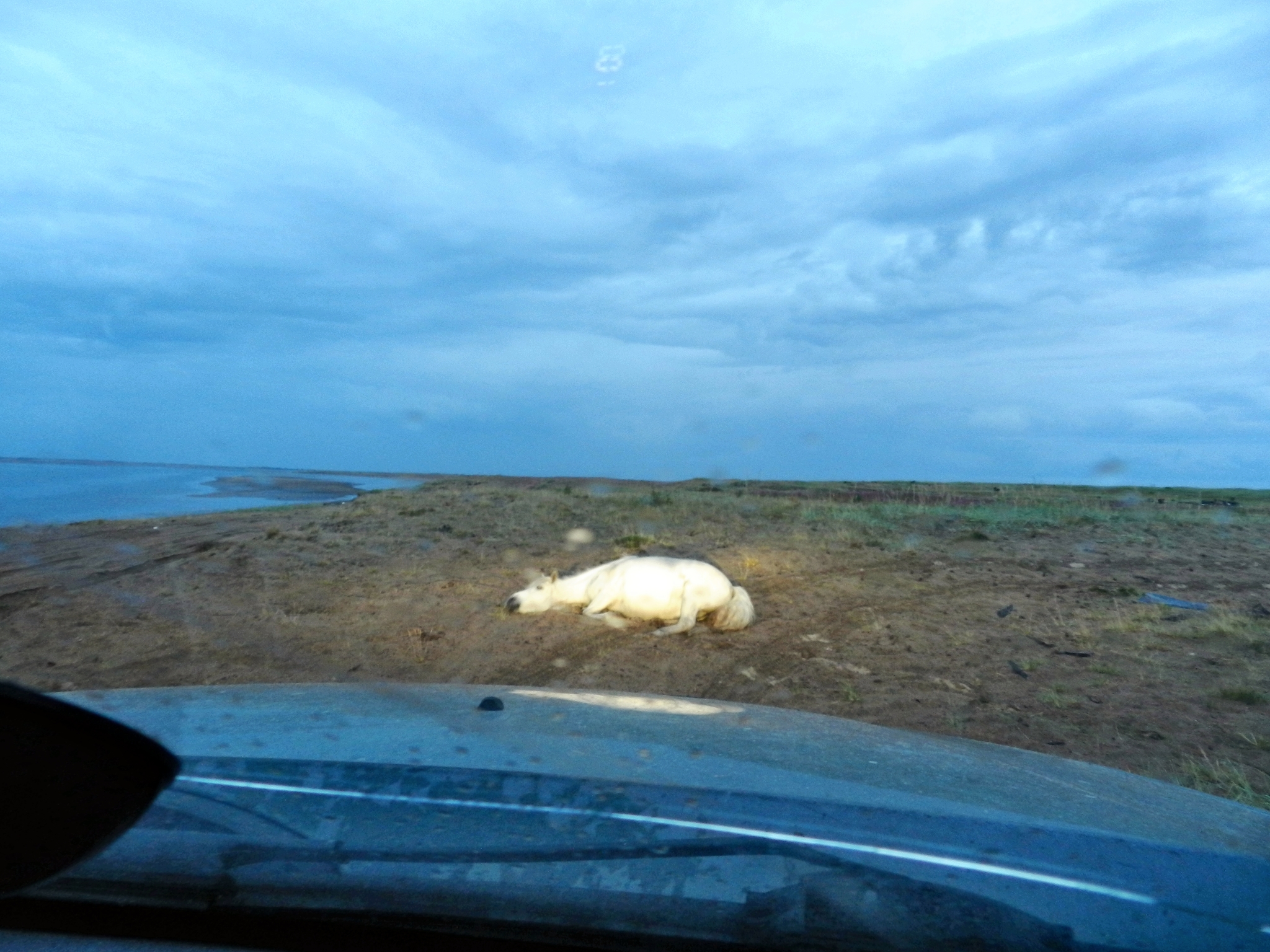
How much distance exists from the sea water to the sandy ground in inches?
216

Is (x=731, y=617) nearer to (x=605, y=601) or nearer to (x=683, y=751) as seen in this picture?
(x=605, y=601)

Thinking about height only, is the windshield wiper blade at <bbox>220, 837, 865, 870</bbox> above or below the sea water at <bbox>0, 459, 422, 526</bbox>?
above

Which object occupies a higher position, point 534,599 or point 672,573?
point 672,573

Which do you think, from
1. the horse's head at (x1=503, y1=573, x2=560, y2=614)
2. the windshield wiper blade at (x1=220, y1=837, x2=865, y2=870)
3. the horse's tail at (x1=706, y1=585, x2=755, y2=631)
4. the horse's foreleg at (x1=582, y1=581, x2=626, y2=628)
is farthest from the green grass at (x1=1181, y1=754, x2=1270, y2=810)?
the horse's head at (x1=503, y1=573, x2=560, y2=614)

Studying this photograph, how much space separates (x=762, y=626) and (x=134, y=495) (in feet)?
93.4

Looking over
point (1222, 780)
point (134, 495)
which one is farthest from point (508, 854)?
point (134, 495)

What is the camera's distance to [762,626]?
9.25 m

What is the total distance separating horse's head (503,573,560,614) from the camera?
9.30 m

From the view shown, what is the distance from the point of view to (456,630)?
8688 millimetres

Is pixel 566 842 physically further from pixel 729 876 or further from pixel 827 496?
pixel 827 496

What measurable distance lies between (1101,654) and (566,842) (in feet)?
24.0

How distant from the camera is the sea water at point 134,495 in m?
22.1

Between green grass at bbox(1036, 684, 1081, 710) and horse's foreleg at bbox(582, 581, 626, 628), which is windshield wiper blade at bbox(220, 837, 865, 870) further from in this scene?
horse's foreleg at bbox(582, 581, 626, 628)

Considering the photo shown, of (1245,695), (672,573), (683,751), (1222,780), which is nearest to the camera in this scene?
(683,751)
